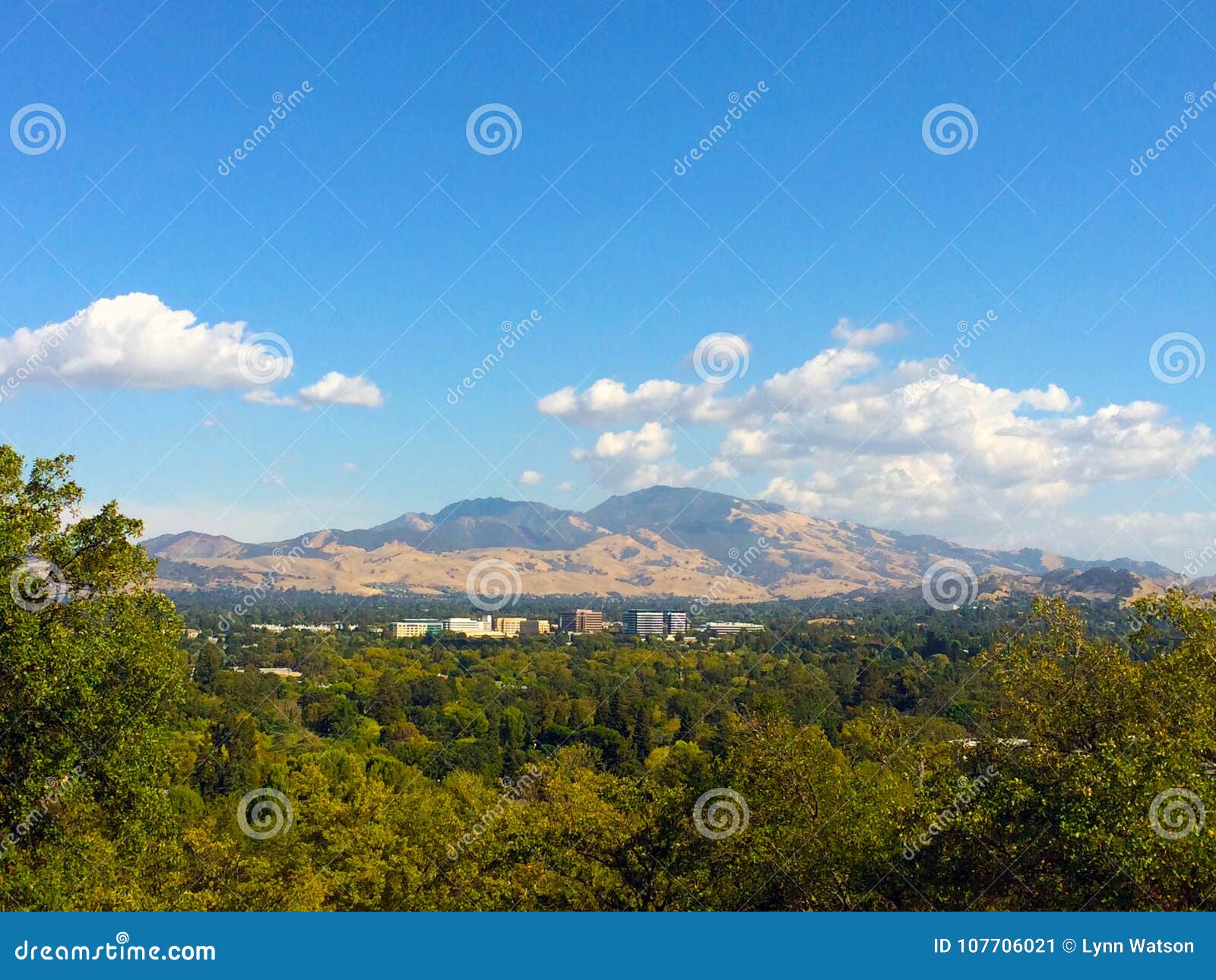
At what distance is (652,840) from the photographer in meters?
16.2

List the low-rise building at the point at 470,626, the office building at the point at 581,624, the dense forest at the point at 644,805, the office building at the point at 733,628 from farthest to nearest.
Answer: the office building at the point at 581,624 → the low-rise building at the point at 470,626 → the office building at the point at 733,628 → the dense forest at the point at 644,805

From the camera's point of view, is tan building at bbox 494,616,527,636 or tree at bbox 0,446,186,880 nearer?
tree at bbox 0,446,186,880

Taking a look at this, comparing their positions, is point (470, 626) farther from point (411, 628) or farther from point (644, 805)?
point (644, 805)

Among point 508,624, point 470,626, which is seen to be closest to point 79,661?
point 470,626

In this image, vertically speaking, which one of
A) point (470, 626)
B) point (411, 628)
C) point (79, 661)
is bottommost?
point (411, 628)

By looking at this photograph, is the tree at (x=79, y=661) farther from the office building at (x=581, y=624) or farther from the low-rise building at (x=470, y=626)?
the office building at (x=581, y=624)

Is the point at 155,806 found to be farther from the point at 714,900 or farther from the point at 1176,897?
the point at 1176,897

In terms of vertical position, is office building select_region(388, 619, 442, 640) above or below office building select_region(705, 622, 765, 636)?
below

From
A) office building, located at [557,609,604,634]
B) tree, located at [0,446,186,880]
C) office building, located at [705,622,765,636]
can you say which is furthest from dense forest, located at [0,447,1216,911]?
office building, located at [557,609,604,634]

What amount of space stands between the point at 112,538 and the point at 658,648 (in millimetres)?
117182

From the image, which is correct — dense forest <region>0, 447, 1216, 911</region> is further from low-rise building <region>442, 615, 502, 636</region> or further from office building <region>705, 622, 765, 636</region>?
low-rise building <region>442, 615, 502, 636</region>

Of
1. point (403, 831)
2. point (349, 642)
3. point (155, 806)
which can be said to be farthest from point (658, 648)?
point (155, 806)

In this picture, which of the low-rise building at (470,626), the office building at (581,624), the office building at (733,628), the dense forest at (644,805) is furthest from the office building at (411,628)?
the dense forest at (644,805)

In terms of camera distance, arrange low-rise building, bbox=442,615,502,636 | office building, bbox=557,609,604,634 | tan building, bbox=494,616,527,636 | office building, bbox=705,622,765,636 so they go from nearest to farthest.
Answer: office building, bbox=705,622,765,636, low-rise building, bbox=442,615,502,636, tan building, bbox=494,616,527,636, office building, bbox=557,609,604,634
